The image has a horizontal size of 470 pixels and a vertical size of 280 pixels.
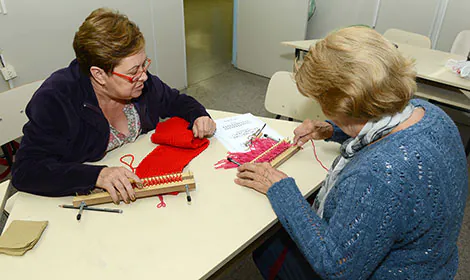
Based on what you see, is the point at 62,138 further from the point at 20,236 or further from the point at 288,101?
the point at 288,101

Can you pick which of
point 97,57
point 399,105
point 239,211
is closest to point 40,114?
point 97,57

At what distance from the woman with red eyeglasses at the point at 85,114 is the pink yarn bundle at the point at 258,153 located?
15.9 inches

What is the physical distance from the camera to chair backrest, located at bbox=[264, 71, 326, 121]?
227cm

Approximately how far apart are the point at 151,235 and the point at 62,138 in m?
0.57

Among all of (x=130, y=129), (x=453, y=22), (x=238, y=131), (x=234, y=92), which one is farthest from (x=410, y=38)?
(x=130, y=129)

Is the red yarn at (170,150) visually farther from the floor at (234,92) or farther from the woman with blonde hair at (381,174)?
the floor at (234,92)

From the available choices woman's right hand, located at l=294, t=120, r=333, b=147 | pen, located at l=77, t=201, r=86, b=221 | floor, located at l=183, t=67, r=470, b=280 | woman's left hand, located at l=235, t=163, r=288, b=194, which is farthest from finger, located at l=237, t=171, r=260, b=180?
floor, located at l=183, t=67, r=470, b=280

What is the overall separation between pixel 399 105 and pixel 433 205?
11.3 inches

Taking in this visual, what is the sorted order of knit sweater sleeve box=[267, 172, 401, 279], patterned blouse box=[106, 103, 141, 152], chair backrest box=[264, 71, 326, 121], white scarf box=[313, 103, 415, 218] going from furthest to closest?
chair backrest box=[264, 71, 326, 121] → patterned blouse box=[106, 103, 141, 152] → white scarf box=[313, 103, 415, 218] → knit sweater sleeve box=[267, 172, 401, 279]

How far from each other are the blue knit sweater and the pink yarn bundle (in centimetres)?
43

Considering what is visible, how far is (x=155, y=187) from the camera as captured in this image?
120 centimetres

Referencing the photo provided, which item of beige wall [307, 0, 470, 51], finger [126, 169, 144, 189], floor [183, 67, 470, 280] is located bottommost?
floor [183, 67, 470, 280]

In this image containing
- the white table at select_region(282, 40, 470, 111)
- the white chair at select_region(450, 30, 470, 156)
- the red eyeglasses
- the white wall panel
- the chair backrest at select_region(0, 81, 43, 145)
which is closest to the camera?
the red eyeglasses

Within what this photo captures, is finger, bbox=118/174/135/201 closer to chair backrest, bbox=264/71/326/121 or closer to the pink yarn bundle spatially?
the pink yarn bundle
